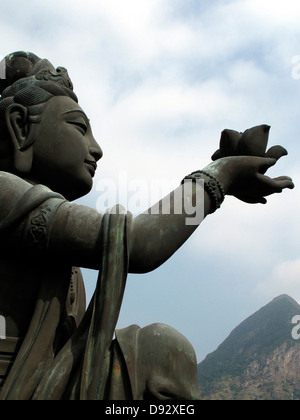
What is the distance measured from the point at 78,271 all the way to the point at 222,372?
44.4 metres

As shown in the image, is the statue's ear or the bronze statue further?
the statue's ear

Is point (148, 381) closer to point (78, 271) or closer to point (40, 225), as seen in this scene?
point (40, 225)

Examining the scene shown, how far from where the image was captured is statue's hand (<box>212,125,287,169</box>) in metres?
3.84

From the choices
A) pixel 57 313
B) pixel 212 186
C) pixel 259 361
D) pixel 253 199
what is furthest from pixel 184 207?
pixel 259 361

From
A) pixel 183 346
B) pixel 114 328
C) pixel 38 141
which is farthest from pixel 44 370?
pixel 38 141

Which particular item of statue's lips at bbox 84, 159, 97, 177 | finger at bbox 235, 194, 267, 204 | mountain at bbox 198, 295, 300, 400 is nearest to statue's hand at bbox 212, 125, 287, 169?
finger at bbox 235, 194, 267, 204

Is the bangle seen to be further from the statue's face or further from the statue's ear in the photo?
the statue's ear

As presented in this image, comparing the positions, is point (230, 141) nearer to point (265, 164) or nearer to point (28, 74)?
point (265, 164)

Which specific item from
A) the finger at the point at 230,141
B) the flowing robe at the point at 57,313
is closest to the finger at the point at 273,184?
the finger at the point at 230,141

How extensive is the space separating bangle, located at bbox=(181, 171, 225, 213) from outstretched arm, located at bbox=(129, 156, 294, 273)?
0.08 feet

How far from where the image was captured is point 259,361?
2283 inches

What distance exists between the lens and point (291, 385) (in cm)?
5203

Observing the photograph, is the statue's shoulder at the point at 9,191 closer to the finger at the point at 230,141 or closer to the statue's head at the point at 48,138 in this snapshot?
the statue's head at the point at 48,138

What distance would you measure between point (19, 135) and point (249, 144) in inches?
71.7
